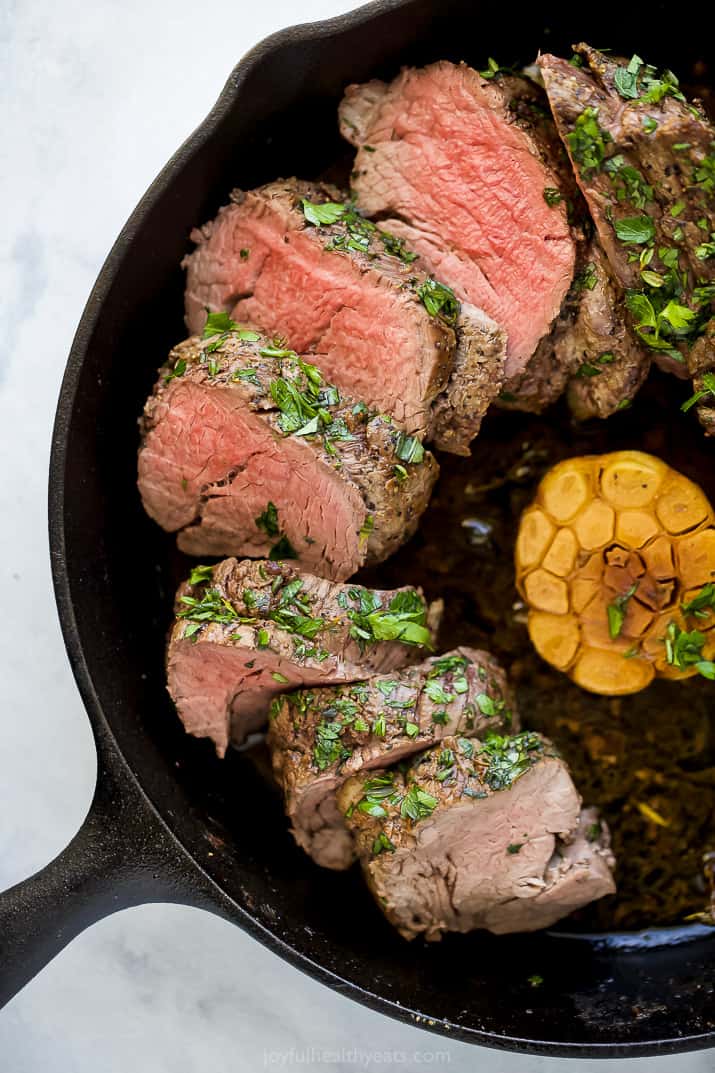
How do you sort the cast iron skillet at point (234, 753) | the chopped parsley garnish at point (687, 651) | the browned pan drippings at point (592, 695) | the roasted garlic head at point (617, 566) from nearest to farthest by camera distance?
the cast iron skillet at point (234, 753), the chopped parsley garnish at point (687, 651), the roasted garlic head at point (617, 566), the browned pan drippings at point (592, 695)

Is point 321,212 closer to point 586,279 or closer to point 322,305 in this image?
point 322,305

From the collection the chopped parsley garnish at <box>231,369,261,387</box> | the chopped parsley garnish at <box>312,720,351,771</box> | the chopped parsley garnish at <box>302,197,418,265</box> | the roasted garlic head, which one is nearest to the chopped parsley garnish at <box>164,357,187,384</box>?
the chopped parsley garnish at <box>231,369,261,387</box>

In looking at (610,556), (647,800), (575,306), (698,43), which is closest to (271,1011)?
(647,800)

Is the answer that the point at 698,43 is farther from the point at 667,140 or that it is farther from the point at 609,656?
the point at 609,656

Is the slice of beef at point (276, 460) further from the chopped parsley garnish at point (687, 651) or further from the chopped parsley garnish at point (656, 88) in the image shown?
the chopped parsley garnish at point (656, 88)

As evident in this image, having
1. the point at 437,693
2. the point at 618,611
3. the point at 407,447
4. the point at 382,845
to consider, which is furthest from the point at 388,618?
the point at 618,611

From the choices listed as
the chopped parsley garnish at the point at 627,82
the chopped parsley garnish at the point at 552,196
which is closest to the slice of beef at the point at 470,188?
the chopped parsley garnish at the point at 552,196

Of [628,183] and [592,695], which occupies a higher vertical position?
[628,183]
